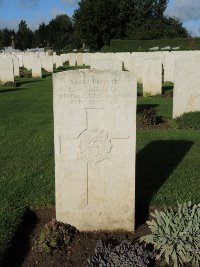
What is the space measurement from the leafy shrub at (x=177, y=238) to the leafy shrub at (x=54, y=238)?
35.6 inches

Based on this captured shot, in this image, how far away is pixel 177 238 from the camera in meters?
4.27

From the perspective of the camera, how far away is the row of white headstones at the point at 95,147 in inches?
187

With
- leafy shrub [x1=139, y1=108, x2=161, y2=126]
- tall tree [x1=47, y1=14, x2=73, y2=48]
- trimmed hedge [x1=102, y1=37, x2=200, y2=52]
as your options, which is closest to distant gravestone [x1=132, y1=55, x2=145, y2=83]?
leafy shrub [x1=139, y1=108, x2=161, y2=126]

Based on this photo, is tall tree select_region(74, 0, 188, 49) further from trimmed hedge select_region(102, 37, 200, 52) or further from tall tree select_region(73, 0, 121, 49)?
trimmed hedge select_region(102, 37, 200, 52)

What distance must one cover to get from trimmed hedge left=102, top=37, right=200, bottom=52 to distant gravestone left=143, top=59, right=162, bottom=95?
2515 cm

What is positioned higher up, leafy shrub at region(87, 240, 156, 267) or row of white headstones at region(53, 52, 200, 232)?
row of white headstones at region(53, 52, 200, 232)

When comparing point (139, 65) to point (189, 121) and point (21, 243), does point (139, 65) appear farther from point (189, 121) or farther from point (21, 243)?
point (21, 243)

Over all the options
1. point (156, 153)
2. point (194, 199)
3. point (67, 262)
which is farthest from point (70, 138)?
point (156, 153)

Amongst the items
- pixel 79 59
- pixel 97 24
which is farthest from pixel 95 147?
pixel 97 24

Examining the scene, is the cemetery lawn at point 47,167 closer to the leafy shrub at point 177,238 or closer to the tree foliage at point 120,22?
the leafy shrub at point 177,238

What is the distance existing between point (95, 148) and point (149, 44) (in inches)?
1723

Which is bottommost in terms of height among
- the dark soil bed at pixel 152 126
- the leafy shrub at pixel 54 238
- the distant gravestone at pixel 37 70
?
the leafy shrub at pixel 54 238

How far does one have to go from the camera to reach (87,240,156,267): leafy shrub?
415 cm

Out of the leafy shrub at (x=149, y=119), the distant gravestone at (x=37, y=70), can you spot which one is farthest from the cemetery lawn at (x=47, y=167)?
the distant gravestone at (x=37, y=70)
